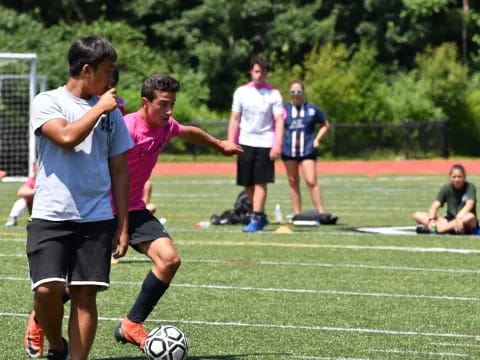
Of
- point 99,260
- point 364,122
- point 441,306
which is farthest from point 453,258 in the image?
point 364,122

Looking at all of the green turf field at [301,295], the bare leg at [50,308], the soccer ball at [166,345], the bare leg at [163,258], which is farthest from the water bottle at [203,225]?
the bare leg at [50,308]

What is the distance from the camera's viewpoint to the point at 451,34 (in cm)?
5472

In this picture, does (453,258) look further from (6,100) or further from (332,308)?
(6,100)

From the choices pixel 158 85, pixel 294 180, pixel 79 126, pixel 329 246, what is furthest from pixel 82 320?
pixel 294 180

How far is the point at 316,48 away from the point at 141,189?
45.7m

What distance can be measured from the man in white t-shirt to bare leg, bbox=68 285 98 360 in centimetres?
863

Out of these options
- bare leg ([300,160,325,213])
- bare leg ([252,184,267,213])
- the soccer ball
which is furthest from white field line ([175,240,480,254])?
the soccer ball

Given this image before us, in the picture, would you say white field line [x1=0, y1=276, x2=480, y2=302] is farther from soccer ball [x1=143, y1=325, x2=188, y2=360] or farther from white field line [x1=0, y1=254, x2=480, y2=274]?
soccer ball [x1=143, y1=325, x2=188, y2=360]

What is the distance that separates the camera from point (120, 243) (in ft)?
20.2

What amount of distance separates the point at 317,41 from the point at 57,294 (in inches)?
1898

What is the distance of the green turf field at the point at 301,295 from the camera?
7250 mm

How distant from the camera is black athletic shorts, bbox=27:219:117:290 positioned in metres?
5.85

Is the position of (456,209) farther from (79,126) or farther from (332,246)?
(79,126)

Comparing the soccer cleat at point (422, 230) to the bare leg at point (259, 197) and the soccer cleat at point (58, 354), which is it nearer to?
the bare leg at point (259, 197)
